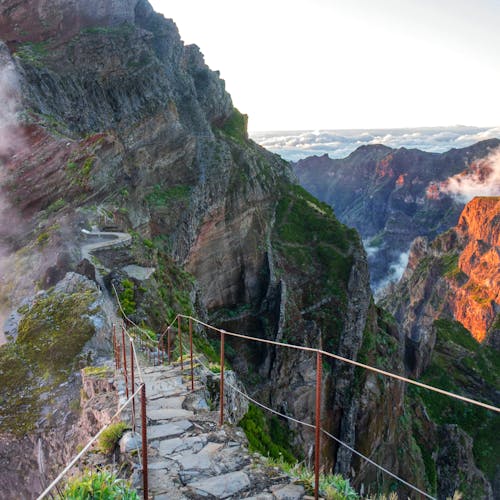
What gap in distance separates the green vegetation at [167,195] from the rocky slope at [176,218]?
0.17 metres

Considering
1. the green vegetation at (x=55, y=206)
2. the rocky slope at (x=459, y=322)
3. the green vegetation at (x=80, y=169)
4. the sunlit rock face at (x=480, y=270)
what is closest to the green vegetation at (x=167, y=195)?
the green vegetation at (x=80, y=169)

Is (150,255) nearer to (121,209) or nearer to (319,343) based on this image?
(121,209)

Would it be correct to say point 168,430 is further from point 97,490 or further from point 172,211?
point 172,211

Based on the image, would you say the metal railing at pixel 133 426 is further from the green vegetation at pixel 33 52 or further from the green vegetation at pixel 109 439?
the green vegetation at pixel 33 52

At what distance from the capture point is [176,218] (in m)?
38.2

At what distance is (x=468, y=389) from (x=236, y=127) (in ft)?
179

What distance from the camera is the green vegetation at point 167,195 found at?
124ft

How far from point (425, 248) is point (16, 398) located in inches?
6759

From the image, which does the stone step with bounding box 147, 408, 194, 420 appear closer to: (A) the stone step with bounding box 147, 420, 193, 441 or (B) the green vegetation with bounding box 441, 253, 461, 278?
(A) the stone step with bounding box 147, 420, 193, 441

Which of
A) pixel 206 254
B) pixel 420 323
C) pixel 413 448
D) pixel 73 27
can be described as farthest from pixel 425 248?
pixel 73 27

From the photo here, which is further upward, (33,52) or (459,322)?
(33,52)

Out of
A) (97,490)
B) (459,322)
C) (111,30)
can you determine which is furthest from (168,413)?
(459,322)

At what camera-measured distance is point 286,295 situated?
149 ft

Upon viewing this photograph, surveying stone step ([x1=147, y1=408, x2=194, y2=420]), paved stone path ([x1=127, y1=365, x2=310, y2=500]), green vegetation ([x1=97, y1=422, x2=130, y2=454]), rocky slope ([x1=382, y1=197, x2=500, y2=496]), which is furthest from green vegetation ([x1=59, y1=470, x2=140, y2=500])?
rocky slope ([x1=382, y1=197, x2=500, y2=496])
